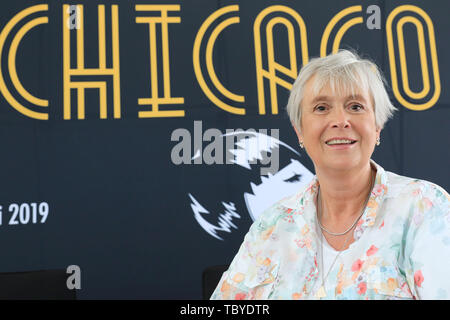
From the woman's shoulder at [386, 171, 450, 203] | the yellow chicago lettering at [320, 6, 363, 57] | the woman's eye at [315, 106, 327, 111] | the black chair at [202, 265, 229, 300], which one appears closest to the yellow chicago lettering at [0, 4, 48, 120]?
the black chair at [202, 265, 229, 300]

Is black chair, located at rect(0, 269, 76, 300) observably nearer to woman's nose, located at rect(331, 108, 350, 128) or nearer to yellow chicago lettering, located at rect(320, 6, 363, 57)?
woman's nose, located at rect(331, 108, 350, 128)

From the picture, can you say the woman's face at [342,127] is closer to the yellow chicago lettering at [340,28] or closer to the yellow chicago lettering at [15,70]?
the yellow chicago lettering at [340,28]

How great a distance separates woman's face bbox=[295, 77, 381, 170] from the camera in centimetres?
130

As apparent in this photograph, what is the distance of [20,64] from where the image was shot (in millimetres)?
2488

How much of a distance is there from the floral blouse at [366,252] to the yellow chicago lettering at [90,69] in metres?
1.46

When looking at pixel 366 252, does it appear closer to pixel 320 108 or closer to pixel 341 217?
pixel 341 217

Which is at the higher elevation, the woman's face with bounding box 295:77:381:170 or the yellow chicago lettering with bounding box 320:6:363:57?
the yellow chicago lettering with bounding box 320:6:363:57

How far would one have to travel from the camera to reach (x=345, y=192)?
132 cm

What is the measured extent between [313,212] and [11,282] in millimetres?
1201

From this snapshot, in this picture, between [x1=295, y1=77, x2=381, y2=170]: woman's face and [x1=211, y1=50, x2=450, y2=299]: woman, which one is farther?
[x1=295, y1=77, x2=381, y2=170]: woman's face

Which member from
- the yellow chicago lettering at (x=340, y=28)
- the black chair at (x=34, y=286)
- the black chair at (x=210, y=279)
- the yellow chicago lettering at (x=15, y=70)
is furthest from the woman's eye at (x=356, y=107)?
the yellow chicago lettering at (x=15, y=70)

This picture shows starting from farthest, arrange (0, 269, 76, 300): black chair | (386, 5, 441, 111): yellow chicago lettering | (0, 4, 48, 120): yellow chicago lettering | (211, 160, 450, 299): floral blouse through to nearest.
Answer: (386, 5, 441, 111): yellow chicago lettering → (0, 4, 48, 120): yellow chicago lettering → (0, 269, 76, 300): black chair → (211, 160, 450, 299): floral blouse

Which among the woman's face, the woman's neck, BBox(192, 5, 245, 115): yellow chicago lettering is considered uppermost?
BBox(192, 5, 245, 115): yellow chicago lettering
